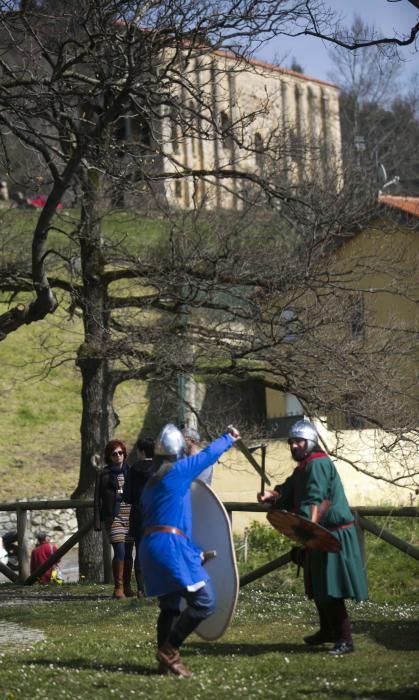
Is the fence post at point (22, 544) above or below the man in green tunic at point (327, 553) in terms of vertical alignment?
below

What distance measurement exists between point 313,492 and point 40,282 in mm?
5613

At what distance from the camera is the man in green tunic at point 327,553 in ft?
26.8

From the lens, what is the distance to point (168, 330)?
15.8 m

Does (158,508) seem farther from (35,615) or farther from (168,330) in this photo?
(168,330)

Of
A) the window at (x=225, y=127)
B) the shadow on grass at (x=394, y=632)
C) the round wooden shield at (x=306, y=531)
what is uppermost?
the window at (x=225, y=127)

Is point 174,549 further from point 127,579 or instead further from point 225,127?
point 225,127

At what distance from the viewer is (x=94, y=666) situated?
26.4ft

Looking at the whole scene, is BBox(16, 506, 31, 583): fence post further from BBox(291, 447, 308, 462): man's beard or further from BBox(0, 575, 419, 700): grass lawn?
BBox(291, 447, 308, 462): man's beard

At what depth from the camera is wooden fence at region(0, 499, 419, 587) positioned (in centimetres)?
1111

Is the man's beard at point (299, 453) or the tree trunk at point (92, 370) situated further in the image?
the tree trunk at point (92, 370)

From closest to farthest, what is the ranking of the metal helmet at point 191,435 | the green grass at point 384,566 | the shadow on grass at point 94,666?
1. the shadow on grass at point 94,666
2. the metal helmet at point 191,435
3. the green grass at point 384,566

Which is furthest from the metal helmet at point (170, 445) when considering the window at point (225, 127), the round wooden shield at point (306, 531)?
the window at point (225, 127)

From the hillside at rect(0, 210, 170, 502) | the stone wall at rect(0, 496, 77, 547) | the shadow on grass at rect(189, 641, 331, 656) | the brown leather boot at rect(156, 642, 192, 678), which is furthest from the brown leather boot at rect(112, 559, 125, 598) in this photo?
the hillside at rect(0, 210, 170, 502)

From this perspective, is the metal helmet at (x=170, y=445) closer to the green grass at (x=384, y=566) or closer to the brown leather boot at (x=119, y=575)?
the brown leather boot at (x=119, y=575)
